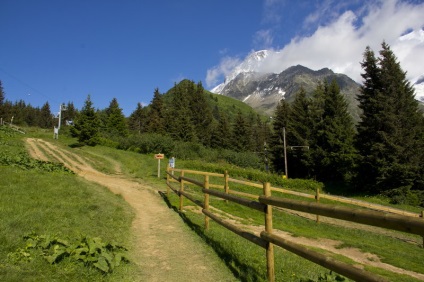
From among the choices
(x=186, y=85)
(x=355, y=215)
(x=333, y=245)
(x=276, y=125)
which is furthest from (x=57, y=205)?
(x=186, y=85)

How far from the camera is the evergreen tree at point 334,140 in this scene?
136 ft

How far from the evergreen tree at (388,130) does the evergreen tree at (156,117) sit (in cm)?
4280

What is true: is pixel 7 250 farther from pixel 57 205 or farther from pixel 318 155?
pixel 318 155

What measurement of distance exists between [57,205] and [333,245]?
898 centimetres

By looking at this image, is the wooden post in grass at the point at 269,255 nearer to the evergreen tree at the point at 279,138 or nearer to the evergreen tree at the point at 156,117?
the evergreen tree at the point at 279,138

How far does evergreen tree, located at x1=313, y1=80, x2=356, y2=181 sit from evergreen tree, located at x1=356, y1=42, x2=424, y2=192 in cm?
602

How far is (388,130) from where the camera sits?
32.4 m

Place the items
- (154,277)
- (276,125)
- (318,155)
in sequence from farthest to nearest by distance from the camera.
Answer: (276,125)
(318,155)
(154,277)

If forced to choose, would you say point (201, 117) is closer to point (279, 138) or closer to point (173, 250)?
point (279, 138)

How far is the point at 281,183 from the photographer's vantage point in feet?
105

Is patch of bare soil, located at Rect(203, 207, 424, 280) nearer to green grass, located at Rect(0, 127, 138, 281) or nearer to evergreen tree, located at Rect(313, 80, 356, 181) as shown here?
green grass, located at Rect(0, 127, 138, 281)

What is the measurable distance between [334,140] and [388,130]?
393 inches

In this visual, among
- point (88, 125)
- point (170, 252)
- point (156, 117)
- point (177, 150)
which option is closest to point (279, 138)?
Answer: point (177, 150)

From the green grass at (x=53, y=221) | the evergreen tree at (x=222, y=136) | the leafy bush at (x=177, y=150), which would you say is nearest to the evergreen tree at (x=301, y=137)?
the leafy bush at (x=177, y=150)
